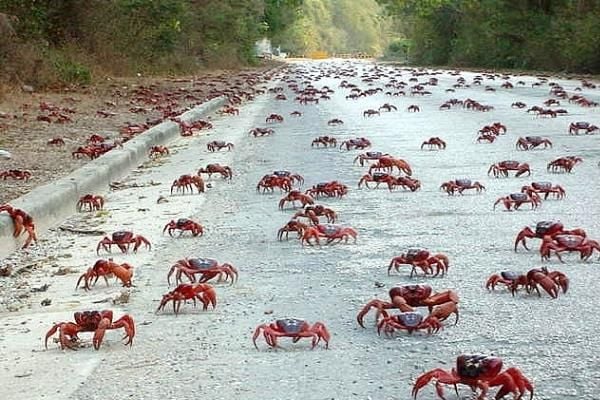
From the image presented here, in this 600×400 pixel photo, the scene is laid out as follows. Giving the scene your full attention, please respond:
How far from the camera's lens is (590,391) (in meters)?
3.85

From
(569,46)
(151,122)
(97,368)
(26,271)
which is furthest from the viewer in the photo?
(569,46)

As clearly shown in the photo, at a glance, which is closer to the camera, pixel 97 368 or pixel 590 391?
pixel 590 391

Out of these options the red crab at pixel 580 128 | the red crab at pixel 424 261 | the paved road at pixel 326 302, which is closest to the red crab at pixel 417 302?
the paved road at pixel 326 302

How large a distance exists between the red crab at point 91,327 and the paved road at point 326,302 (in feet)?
0.23

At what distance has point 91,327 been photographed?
15.6ft

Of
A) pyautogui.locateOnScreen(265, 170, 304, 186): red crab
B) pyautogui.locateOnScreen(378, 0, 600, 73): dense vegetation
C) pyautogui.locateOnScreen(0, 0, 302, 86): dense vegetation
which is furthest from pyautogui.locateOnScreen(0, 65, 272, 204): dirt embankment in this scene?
pyautogui.locateOnScreen(378, 0, 600, 73): dense vegetation

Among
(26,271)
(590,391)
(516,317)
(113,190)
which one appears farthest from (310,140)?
(590,391)

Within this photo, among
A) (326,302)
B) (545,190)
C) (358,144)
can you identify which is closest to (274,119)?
(358,144)

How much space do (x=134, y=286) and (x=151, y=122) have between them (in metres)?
11.5

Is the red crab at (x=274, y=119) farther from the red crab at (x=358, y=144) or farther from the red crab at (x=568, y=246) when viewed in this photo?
the red crab at (x=568, y=246)

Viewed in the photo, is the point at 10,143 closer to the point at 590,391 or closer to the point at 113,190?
the point at 113,190

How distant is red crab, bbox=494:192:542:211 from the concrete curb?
342 centimetres

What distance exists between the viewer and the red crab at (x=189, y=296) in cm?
519

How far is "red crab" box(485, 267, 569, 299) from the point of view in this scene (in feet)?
17.3
